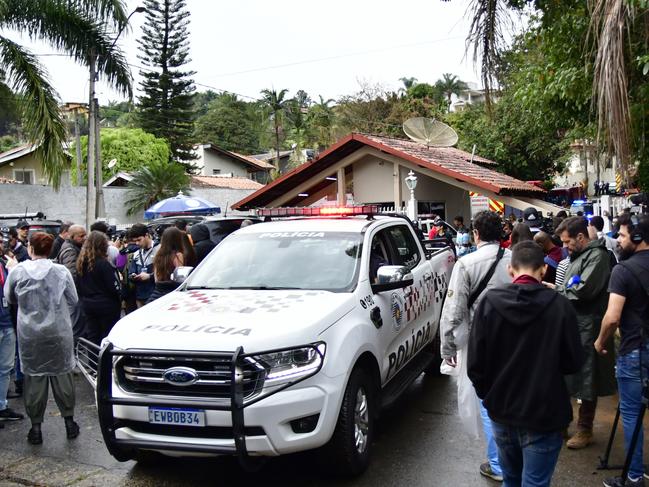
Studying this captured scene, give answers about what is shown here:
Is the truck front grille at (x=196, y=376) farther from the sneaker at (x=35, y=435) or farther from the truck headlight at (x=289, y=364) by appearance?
the sneaker at (x=35, y=435)

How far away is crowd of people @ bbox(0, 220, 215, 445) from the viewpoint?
17.7ft

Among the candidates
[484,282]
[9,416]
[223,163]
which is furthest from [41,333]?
[223,163]

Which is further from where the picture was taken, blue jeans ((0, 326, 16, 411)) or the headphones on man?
blue jeans ((0, 326, 16, 411))

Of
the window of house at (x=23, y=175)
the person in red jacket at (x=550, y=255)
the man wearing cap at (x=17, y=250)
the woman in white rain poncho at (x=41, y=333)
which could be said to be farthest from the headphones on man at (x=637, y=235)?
the window of house at (x=23, y=175)

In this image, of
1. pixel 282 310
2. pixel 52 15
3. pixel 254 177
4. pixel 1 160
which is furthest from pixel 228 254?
pixel 254 177

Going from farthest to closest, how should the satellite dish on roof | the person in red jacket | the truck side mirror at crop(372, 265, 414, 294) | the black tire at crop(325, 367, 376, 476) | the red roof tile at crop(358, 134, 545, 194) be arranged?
1. the satellite dish on roof
2. the red roof tile at crop(358, 134, 545, 194)
3. the person in red jacket
4. the truck side mirror at crop(372, 265, 414, 294)
5. the black tire at crop(325, 367, 376, 476)

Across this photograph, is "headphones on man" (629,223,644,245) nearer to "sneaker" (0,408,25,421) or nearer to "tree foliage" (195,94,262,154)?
"sneaker" (0,408,25,421)

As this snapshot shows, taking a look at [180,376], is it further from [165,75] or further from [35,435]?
[165,75]

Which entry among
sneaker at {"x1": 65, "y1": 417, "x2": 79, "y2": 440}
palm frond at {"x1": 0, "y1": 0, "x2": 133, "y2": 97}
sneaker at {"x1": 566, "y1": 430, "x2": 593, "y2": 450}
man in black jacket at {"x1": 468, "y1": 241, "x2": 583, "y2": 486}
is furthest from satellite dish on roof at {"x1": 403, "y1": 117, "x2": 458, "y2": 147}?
man in black jacket at {"x1": 468, "y1": 241, "x2": 583, "y2": 486}

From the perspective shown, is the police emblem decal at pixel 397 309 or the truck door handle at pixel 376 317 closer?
the truck door handle at pixel 376 317

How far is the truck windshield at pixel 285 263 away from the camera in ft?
16.8

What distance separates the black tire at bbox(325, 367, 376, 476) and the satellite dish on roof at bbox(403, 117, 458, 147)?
15943 millimetres

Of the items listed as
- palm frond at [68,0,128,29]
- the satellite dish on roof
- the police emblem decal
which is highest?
palm frond at [68,0,128,29]

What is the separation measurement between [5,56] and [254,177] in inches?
1557
